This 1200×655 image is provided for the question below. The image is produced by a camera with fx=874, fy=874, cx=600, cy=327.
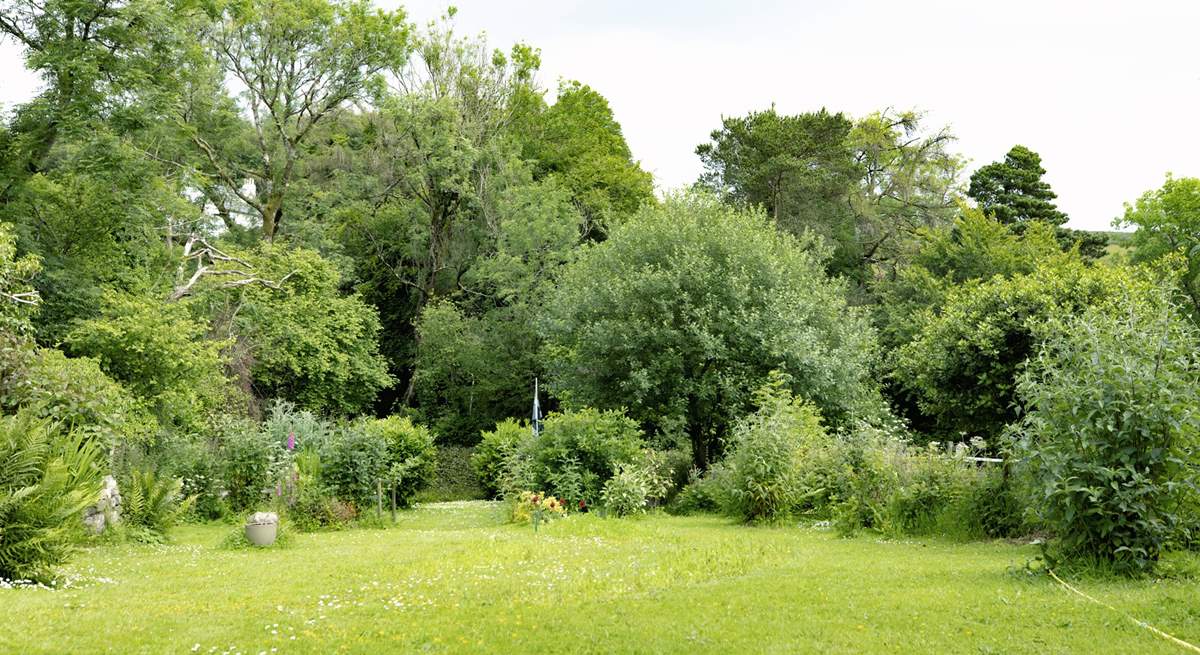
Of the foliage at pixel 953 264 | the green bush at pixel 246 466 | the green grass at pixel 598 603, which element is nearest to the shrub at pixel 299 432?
the green bush at pixel 246 466

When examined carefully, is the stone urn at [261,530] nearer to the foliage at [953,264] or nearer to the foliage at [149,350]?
the foliage at [149,350]

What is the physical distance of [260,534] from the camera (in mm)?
12672

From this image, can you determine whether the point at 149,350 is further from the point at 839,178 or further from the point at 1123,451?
the point at 839,178

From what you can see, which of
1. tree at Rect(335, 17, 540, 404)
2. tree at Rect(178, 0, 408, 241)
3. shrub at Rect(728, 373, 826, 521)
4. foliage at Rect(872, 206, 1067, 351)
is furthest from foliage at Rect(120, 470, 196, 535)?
foliage at Rect(872, 206, 1067, 351)

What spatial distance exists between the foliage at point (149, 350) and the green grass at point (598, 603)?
764 cm

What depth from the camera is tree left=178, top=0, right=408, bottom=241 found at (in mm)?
30375

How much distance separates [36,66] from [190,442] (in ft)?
28.5

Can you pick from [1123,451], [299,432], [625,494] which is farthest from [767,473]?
[299,432]

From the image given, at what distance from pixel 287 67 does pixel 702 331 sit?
19.3 m

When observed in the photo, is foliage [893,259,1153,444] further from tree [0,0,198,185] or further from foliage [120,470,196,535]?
tree [0,0,198,185]

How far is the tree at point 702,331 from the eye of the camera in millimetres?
21766

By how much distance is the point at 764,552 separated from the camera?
10688 mm

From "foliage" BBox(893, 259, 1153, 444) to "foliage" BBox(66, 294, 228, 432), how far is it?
1487cm

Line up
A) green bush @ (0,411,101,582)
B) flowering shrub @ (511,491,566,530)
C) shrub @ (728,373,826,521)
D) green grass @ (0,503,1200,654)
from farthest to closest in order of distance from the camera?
flowering shrub @ (511,491,566,530)
shrub @ (728,373,826,521)
green bush @ (0,411,101,582)
green grass @ (0,503,1200,654)
